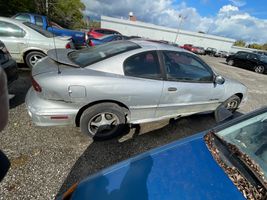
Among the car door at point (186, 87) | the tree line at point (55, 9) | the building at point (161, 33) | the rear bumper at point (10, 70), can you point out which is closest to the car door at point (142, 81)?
the car door at point (186, 87)

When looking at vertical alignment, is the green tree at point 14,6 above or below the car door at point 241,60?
above

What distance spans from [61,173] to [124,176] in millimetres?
1396

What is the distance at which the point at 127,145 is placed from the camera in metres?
3.13

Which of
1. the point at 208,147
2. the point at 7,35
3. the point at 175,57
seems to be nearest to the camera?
the point at 208,147

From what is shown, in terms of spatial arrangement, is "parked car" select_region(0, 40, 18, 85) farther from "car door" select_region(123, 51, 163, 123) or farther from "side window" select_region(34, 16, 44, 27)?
"side window" select_region(34, 16, 44, 27)

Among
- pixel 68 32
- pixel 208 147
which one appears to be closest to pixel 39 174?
pixel 208 147

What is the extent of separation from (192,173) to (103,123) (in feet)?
6.27

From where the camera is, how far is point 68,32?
9711mm

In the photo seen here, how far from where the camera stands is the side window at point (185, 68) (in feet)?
10.7

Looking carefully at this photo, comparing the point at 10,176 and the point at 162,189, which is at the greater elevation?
the point at 162,189

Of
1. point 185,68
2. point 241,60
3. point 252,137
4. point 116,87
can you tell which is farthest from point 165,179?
point 241,60

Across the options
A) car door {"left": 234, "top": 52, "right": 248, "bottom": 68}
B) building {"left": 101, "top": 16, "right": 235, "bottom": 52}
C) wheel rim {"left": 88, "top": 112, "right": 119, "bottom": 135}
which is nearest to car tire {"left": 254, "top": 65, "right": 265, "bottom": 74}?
car door {"left": 234, "top": 52, "right": 248, "bottom": 68}

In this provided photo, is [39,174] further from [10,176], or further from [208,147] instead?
[208,147]

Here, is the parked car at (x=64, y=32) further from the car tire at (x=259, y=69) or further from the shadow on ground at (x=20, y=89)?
the car tire at (x=259, y=69)
